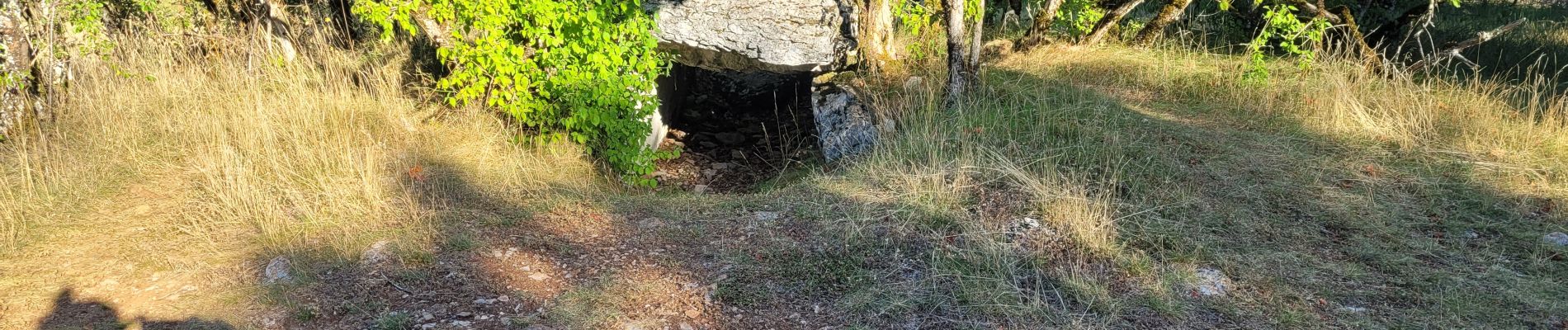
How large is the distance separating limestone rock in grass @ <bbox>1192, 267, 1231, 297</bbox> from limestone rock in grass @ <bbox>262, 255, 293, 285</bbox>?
3.61 metres

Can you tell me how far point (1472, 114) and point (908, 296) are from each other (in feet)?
13.5

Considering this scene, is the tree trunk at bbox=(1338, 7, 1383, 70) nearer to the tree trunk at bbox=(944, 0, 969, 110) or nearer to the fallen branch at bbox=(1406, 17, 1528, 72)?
the fallen branch at bbox=(1406, 17, 1528, 72)

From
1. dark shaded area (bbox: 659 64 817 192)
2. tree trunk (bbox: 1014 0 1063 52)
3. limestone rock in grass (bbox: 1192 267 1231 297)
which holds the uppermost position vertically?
tree trunk (bbox: 1014 0 1063 52)

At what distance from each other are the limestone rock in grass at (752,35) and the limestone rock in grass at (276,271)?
105 inches

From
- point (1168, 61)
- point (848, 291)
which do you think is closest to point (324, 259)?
point (848, 291)

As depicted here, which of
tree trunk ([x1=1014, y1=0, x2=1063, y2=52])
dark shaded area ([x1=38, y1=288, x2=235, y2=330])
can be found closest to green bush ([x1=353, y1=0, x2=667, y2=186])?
dark shaded area ([x1=38, y1=288, x2=235, y2=330])

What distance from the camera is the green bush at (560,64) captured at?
5.20 metres

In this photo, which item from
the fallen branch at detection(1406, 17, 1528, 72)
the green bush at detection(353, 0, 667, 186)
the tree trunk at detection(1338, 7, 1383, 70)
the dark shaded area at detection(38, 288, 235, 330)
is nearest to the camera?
the dark shaded area at detection(38, 288, 235, 330)

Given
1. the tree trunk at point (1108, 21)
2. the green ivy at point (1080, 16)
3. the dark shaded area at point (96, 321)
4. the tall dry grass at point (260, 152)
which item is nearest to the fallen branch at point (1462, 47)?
the tree trunk at point (1108, 21)

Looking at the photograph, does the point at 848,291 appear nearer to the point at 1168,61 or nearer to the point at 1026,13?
the point at 1168,61

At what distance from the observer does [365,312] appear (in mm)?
3596

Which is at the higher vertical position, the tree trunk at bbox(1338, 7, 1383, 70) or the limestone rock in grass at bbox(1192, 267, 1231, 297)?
the tree trunk at bbox(1338, 7, 1383, 70)

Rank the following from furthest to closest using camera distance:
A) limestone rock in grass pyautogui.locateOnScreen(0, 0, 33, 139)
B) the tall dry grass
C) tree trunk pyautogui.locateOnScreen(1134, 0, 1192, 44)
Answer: tree trunk pyautogui.locateOnScreen(1134, 0, 1192, 44), limestone rock in grass pyautogui.locateOnScreen(0, 0, 33, 139), the tall dry grass

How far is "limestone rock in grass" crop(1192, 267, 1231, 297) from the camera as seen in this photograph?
12.2 ft
